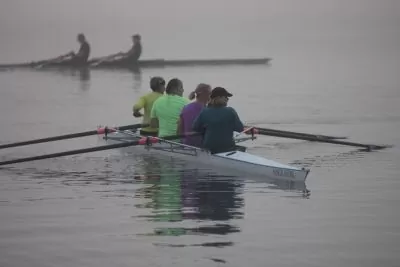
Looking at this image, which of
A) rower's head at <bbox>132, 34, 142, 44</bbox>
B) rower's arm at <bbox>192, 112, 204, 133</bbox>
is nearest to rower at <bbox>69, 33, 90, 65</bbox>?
rower's head at <bbox>132, 34, 142, 44</bbox>

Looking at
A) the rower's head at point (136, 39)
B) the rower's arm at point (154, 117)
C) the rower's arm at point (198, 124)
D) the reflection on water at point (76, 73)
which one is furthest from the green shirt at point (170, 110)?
the rower's head at point (136, 39)

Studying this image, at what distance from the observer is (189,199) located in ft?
50.6

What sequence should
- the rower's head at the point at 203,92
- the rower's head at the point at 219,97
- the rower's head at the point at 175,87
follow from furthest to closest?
the rower's head at the point at 175,87 < the rower's head at the point at 203,92 < the rower's head at the point at 219,97

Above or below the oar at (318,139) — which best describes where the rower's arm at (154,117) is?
above

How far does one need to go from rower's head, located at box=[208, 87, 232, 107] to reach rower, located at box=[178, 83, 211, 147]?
3.42ft

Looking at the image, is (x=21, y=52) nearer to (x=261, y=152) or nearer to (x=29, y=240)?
(x=261, y=152)

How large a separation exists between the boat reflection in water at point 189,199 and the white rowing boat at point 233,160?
15 cm

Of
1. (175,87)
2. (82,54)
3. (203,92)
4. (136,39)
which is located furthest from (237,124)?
(82,54)

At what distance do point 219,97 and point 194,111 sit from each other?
1.47 metres

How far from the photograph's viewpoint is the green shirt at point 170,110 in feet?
62.6

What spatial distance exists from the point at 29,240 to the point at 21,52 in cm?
6178

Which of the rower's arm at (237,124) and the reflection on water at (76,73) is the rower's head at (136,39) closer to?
the reflection on water at (76,73)

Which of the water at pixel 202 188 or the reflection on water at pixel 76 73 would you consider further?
the reflection on water at pixel 76 73

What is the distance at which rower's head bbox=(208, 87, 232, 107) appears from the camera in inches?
664
